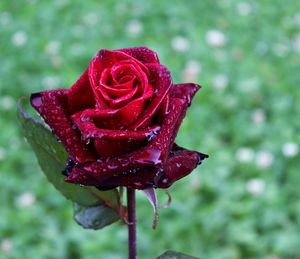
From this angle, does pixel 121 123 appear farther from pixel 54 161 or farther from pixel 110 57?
pixel 54 161

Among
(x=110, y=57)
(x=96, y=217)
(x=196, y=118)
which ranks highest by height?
(x=196, y=118)

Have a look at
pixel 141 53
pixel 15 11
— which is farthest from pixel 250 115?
pixel 141 53

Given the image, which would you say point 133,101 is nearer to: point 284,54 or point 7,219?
point 7,219

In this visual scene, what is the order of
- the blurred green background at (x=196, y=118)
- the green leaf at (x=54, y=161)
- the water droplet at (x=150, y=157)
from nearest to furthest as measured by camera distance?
the water droplet at (x=150, y=157), the green leaf at (x=54, y=161), the blurred green background at (x=196, y=118)

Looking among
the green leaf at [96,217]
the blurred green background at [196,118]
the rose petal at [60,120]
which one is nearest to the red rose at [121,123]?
the rose petal at [60,120]

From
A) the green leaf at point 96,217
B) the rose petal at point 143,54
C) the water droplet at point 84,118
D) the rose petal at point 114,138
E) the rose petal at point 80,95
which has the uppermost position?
the rose petal at point 143,54

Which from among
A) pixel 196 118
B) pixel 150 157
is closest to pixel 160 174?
pixel 150 157

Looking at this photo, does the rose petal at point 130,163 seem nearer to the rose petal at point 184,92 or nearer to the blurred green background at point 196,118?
the rose petal at point 184,92
